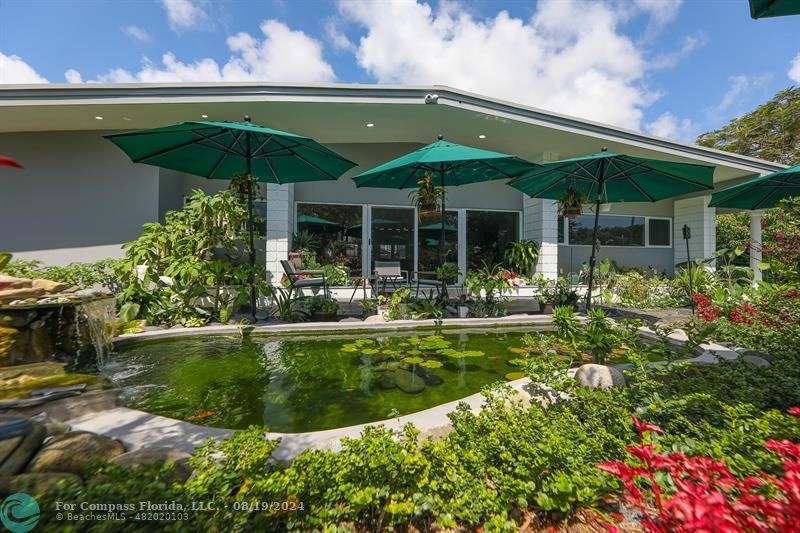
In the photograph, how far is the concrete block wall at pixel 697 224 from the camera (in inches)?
355

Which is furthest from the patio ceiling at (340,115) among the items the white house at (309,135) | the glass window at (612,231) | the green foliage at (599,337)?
the green foliage at (599,337)

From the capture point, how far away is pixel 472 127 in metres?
6.75

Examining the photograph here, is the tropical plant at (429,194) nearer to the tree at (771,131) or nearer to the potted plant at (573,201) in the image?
the potted plant at (573,201)

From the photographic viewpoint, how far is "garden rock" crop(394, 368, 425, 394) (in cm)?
258

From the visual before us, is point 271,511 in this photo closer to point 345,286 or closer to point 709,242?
point 345,286

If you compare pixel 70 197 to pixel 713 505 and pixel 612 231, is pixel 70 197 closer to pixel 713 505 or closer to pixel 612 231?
pixel 713 505

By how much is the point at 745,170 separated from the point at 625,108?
1789cm

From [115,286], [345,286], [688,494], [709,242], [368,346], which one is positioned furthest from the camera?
[709,242]

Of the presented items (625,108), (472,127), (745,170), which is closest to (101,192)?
(472,127)

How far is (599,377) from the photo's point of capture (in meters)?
2.28

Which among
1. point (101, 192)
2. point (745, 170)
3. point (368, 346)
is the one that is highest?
A: point (745, 170)

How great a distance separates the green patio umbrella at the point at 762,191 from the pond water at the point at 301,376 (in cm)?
490

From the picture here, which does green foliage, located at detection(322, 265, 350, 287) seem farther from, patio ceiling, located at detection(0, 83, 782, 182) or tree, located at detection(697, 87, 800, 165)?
tree, located at detection(697, 87, 800, 165)

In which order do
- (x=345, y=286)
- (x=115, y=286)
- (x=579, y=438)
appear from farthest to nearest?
(x=345, y=286) < (x=115, y=286) < (x=579, y=438)
